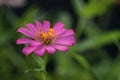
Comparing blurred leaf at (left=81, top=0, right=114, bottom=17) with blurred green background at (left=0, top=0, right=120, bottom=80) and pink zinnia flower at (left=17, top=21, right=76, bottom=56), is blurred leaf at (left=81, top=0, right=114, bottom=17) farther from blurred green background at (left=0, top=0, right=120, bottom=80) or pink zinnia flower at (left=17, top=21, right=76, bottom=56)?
pink zinnia flower at (left=17, top=21, right=76, bottom=56)

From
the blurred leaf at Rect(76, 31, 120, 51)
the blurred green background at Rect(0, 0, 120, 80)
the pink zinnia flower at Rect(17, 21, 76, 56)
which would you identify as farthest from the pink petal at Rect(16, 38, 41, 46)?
the blurred leaf at Rect(76, 31, 120, 51)

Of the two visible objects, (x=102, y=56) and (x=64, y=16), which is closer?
(x=102, y=56)

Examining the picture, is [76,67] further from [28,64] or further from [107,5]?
[28,64]

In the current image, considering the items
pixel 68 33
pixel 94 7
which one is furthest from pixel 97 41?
pixel 68 33

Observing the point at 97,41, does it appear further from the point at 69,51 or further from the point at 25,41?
the point at 25,41

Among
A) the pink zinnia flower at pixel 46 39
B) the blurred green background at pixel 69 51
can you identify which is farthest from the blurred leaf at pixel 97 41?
the pink zinnia flower at pixel 46 39

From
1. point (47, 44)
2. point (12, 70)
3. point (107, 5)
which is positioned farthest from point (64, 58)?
point (47, 44)

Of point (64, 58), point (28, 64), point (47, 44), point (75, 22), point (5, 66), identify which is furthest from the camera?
point (75, 22)

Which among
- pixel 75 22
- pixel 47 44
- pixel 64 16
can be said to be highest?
pixel 47 44

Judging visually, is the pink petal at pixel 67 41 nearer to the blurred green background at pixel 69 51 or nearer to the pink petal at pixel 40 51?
the pink petal at pixel 40 51
